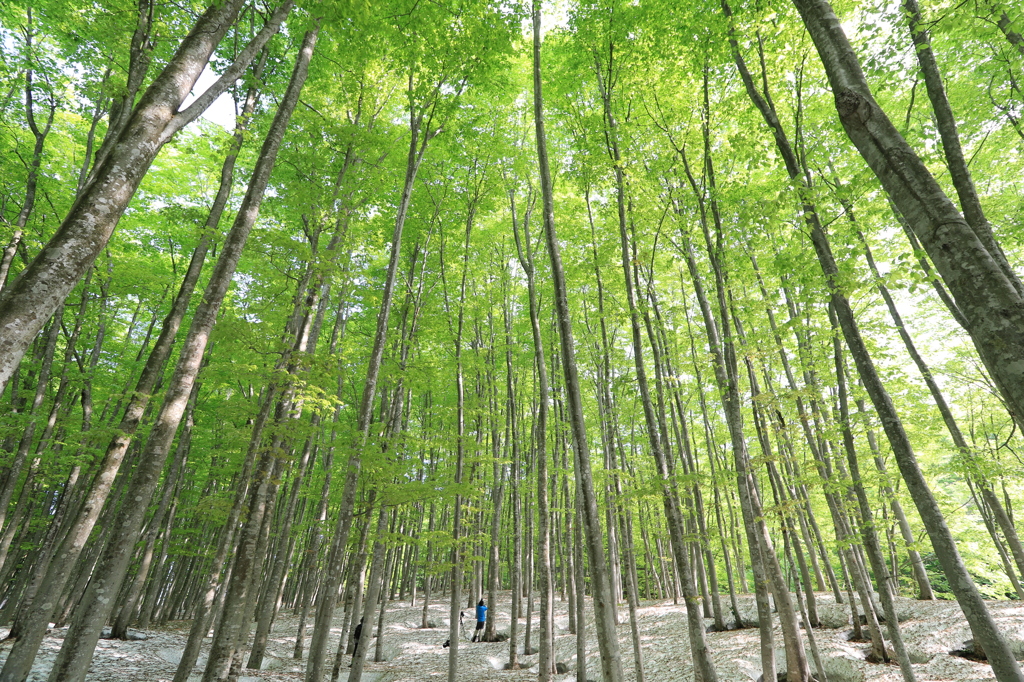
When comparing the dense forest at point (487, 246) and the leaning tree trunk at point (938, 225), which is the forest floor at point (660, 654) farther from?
the leaning tree trunk at point (938, 225)

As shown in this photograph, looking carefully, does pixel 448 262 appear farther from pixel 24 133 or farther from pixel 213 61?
pixel 24 133

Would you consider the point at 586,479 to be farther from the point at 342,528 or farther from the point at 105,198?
the point at 105,198

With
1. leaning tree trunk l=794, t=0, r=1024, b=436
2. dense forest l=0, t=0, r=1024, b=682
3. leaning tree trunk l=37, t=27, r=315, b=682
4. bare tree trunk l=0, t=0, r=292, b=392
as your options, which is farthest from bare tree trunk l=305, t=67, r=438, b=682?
leaning tree trunk l=794, t=0, r=1024, b=436

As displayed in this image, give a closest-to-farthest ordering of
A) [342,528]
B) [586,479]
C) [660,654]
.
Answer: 1. [586,479]
2. [342,528]
3. [660,654]

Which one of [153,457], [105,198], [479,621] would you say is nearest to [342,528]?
[153,457]

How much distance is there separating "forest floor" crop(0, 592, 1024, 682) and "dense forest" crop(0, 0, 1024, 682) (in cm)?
80

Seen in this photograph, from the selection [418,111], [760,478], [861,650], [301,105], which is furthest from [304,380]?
[760,478]

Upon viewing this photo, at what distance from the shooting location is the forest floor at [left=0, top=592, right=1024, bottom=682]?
8.89 m

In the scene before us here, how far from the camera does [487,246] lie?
15.4 m

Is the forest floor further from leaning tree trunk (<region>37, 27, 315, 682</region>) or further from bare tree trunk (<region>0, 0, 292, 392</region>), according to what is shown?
bare tree trunk (<region>0, 0, 292, 392</region>)

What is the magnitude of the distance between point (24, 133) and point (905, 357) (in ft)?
95.0

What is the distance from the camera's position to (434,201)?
12039 mm

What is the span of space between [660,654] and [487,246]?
42.2 feet

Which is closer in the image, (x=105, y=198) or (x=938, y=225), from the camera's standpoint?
(x=938, y=225)
